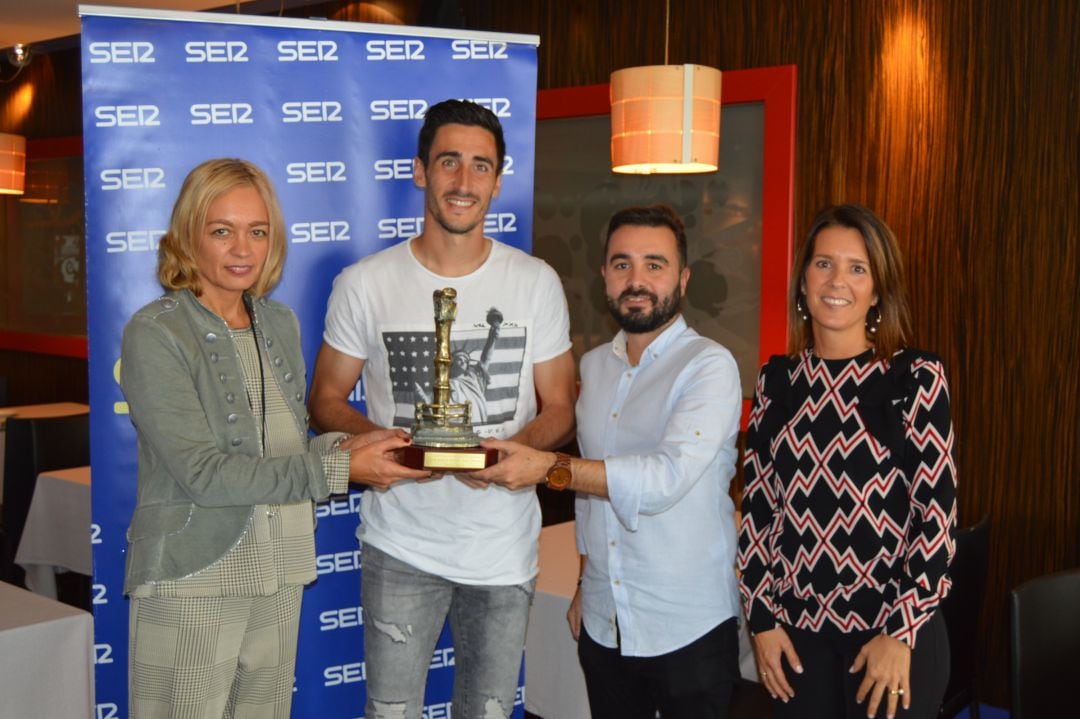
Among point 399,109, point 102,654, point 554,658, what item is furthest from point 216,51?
point 554,658

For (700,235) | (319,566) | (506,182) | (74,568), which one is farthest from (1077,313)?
(74,568)

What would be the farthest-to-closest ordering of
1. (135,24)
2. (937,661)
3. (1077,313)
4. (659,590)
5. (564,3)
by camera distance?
(564,3)
(1077,313)
(135,24)
(659,590)
(937,661)

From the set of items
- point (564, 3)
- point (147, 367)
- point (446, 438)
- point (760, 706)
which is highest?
point (564, 3)

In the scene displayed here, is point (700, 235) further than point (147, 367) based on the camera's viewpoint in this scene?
Yes

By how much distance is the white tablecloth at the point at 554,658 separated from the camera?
3.00 meters

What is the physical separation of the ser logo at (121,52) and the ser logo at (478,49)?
85cm

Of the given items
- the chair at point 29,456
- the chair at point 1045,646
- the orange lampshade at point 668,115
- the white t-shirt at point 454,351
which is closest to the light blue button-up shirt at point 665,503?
the white t-shirt at point 454,351

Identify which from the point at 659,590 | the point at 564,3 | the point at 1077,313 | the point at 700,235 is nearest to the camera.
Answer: the point at 659,590

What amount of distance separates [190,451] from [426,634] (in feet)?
2.47

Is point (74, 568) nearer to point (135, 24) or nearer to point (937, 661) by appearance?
point (135, 24)

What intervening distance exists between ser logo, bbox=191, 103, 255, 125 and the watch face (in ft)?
4.58

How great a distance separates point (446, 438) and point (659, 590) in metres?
0.55

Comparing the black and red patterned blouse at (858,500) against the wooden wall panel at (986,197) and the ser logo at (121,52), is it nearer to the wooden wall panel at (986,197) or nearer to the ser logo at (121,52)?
the ser logo at (121,52)

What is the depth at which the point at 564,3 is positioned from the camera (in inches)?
239
